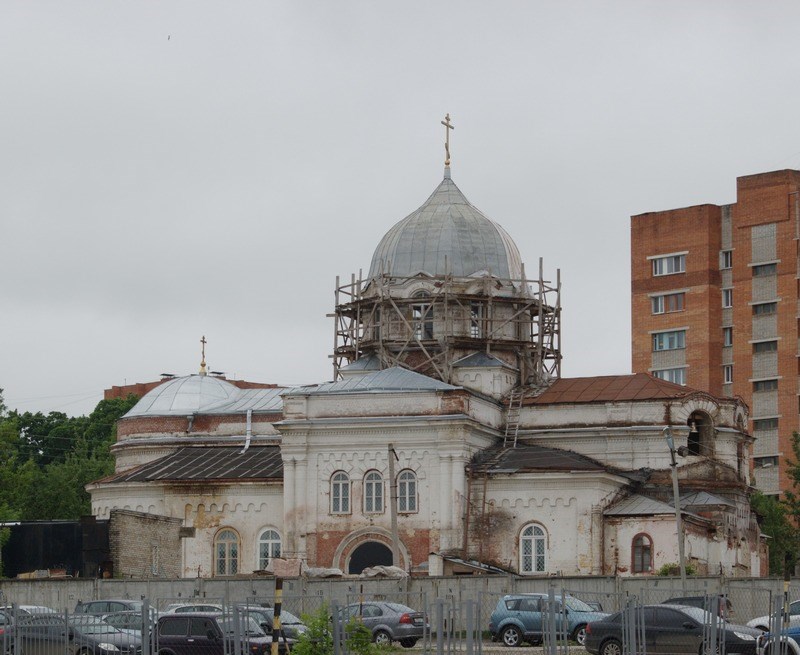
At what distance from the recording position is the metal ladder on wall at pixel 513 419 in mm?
68688

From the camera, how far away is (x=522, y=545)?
210ft

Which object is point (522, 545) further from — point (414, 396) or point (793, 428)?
point (793, 428)

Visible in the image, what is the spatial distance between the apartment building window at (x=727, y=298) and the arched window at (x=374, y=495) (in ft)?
151

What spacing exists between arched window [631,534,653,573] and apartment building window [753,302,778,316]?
1737 inches

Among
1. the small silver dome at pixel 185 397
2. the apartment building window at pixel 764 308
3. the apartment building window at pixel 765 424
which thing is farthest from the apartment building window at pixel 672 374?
the small silver dome at pixel 185 397

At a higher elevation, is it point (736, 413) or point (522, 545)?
point (736, 413)

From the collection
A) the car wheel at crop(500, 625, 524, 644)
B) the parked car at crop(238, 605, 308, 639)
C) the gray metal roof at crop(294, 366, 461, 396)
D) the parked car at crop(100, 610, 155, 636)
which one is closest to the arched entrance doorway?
the gray metal roof at crop(294, 366, 461, 396)

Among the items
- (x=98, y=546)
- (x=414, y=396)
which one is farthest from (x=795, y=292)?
(x=98, y=546)

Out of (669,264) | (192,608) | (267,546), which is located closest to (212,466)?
(267,546)

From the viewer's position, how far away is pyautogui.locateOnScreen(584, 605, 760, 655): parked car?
116 feet

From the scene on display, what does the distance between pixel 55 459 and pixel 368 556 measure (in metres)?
57.5

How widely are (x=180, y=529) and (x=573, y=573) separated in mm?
16306

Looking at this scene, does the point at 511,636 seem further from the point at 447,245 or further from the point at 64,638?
the point at 447,245

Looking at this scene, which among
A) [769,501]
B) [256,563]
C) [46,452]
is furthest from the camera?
[46,452]
